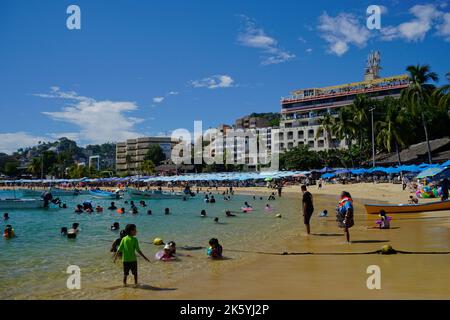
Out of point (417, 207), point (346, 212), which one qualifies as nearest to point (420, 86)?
point (417, 207)

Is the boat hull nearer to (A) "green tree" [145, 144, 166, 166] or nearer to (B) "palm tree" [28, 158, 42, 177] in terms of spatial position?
(A) "green tree" [145, 144, 166, 166]

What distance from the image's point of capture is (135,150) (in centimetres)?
15525

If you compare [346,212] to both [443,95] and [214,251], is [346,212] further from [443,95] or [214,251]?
[443,95]

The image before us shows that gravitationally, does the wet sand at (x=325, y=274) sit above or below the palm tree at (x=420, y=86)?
below

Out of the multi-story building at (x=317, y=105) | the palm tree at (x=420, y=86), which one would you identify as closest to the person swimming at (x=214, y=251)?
the palm tree at (x=420, y=86)

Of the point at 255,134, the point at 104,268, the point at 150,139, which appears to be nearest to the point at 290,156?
the point at 255,134

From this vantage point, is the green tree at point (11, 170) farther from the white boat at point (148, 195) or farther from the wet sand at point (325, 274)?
the wet sand at point (325, 274)

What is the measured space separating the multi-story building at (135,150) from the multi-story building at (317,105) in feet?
222

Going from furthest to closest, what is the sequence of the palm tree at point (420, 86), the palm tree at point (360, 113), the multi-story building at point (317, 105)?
the multi-story building at point (317, 105)
the palm tree at point (360, 113)
the palm tree at point (420, 86)

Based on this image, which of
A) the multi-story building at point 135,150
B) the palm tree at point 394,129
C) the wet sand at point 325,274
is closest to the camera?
the wet sand at point 325,274

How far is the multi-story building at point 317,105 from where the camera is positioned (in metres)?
89.4

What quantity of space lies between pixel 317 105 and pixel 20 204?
245 ft

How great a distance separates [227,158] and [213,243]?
9399 cm

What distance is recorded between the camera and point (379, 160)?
65.6 m
